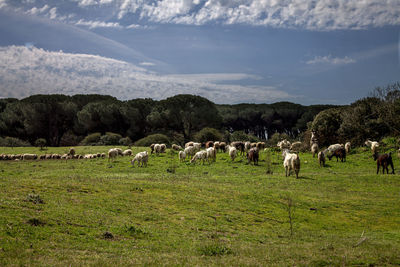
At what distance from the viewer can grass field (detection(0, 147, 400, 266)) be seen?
8000 mm

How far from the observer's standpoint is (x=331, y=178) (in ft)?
82.5

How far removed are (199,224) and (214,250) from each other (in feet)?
11.4

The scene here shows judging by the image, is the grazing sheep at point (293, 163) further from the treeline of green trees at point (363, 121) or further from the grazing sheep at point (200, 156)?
the treeline of green trees at point (363, 121)

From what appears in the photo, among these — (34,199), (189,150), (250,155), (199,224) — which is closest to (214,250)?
(199,224)

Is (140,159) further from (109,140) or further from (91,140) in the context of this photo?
(91,140)

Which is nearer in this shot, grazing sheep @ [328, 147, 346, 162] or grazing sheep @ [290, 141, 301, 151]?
grazing sheep @ [328, 147, 346, 162]

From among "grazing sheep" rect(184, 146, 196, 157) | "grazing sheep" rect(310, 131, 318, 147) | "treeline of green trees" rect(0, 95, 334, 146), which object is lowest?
"grazing sheep" rect(184, 146, 196, 157)

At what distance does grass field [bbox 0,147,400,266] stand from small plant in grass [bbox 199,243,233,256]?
0.09 ft

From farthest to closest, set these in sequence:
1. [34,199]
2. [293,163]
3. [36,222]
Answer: [293,163]
[34,199]
[36,222]

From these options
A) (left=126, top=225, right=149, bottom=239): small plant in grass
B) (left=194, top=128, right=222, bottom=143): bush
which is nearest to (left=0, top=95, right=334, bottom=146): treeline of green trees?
(left=194, top=128, right=222, bottom=143): bush

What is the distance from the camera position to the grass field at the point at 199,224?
26.2ft

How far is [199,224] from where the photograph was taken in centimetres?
1237

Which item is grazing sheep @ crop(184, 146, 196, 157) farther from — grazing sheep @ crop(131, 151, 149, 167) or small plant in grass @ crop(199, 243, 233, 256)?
small plant in grass @ crop(199, 243, 233, 256)

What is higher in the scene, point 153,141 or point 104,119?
point 104,119
